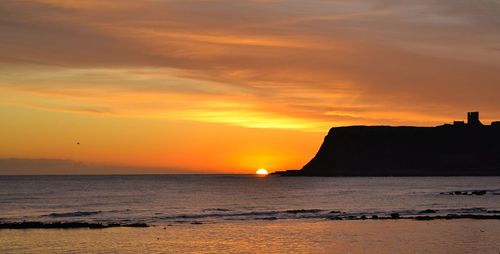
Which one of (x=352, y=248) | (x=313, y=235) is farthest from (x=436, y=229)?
(x=352, y=248)

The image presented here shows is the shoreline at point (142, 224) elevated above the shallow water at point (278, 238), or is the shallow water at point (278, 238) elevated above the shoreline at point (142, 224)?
the shoreline at point (142, 224)

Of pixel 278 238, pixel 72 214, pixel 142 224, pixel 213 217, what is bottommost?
pixel 278 238

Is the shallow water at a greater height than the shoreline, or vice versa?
the shoreline

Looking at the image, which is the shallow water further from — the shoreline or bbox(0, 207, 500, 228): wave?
bbox(0, 207, 500, 228): wave

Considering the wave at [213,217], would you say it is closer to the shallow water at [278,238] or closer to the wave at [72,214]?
the wave at [72,214]

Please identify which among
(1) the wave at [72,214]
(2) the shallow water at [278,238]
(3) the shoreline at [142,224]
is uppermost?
(1) the wave at [72,214]

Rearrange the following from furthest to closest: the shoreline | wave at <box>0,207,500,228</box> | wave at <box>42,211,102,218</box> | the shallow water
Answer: wave at <box>42,211,102,218</box>, wave at <box>0,207,500,228</box>, the shoreline, the shallow water

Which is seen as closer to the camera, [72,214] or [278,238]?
[278,238]

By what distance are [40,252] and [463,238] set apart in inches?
1068

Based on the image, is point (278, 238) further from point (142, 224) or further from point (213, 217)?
point (213, 217)

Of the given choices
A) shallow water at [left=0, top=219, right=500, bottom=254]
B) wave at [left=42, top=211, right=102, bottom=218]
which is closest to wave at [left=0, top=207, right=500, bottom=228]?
wave at [left=42, top=211, right=102, bottom=218]

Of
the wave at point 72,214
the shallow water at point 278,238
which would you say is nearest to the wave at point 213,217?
the wave at point 72,214

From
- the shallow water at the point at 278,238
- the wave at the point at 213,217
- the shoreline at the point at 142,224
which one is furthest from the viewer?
the wave at the point at 213,217

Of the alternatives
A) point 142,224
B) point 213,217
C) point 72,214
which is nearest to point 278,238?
point 142,224
